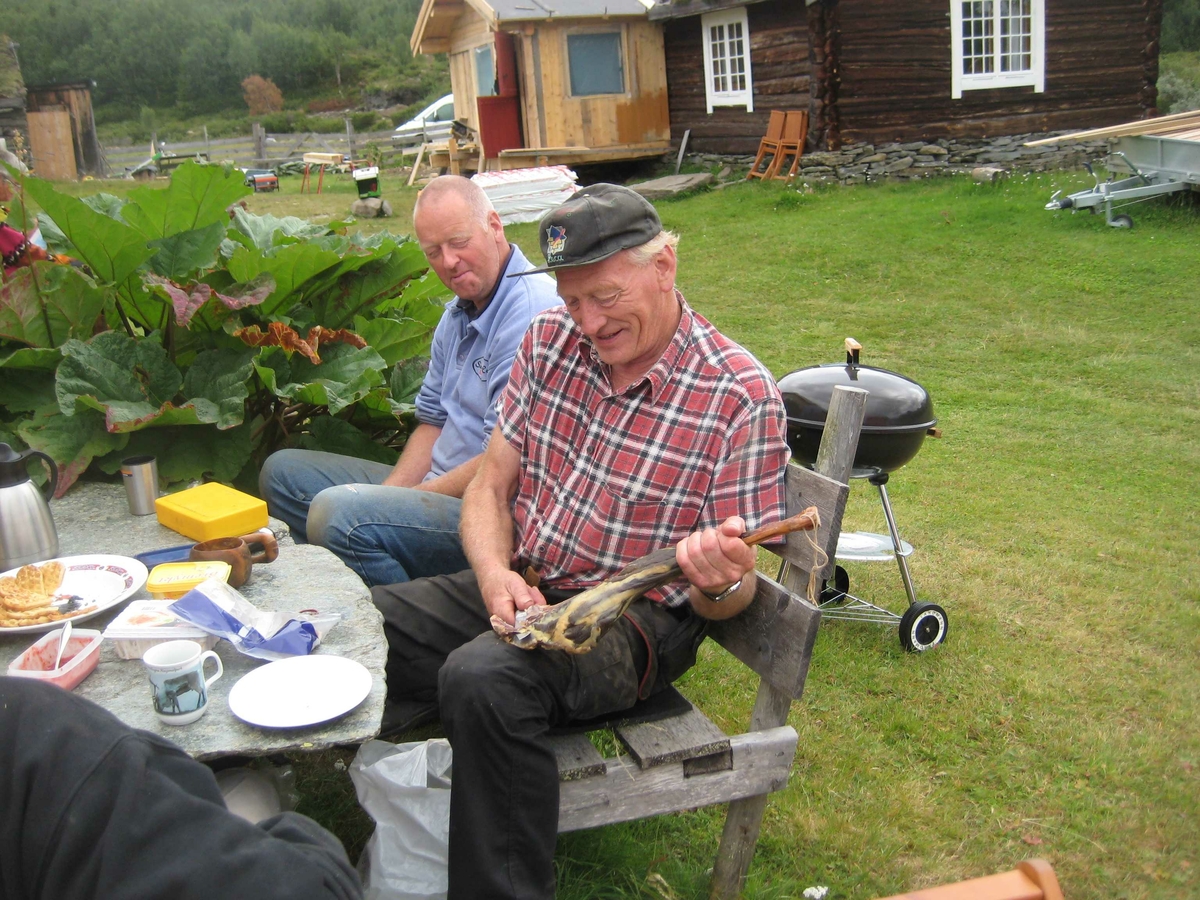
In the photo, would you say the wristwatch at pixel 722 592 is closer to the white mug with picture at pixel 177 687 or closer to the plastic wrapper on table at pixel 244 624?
the plastic wrapper on table at pixel 244 624

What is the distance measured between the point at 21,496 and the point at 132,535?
0.34m

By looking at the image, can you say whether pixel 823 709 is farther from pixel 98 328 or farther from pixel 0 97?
pixel 0 97

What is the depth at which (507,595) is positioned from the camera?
98.1 inches

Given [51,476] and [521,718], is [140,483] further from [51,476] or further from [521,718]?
[521,718]

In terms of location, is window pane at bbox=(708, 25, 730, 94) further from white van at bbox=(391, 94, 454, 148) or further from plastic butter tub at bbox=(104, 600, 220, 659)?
plastic butter tub at bbox=(104, 600, 220, 659)

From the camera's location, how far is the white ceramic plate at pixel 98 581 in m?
2.26

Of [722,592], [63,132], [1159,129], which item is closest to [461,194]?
[722,592]

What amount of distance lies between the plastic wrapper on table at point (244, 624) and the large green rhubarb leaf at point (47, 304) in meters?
1.77

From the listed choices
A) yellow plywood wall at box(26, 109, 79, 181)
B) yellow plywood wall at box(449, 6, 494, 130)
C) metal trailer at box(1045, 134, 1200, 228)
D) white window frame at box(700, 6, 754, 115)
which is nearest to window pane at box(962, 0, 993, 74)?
white window frame at box(700, 6, 754, 115)

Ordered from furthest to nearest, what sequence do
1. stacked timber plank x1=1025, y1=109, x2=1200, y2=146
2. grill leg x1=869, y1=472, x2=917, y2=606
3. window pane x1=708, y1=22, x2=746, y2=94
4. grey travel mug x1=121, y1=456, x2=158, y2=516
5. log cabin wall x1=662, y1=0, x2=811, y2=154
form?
window pane x1=708, y1=22, x2=746, y2=94, log cabin wall x1=662, y1=0, x2=811, y2=154, stacked timber plank x1=1025, y1=109, x2=1200, y2=146, grill leg x1=869, y1=472, x2=917, y2=606, grey travel mug x1=121, y1=456, x2=158, y2=516

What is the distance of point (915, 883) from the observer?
2637 mm

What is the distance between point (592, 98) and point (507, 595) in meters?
15.5

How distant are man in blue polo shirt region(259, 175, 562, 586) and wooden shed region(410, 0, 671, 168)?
1354 cm

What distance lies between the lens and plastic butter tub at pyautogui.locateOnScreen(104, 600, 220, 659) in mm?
2057
